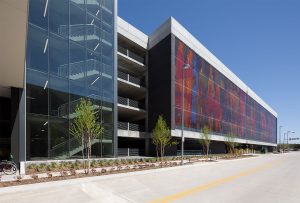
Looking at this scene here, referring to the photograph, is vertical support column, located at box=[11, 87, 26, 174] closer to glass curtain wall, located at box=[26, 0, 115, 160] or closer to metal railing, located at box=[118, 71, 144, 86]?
glass curtain wall, located at box=[26, 0, 115, 160]

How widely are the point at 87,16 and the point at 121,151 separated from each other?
18.5m

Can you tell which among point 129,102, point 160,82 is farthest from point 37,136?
point 160,82

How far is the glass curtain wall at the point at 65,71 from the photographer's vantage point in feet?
74.9

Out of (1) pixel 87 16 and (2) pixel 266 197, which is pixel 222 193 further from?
(1) pixel 87 16

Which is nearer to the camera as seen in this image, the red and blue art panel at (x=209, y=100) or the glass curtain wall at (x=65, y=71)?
the glass curtain wall at (x=65, y=71)

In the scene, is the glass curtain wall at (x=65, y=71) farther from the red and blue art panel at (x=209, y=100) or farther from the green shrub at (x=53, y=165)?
the red and blue art panel at (x=209, y=100)

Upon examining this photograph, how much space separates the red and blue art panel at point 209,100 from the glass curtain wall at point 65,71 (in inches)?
577

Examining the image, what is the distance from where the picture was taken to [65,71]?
26.0 m

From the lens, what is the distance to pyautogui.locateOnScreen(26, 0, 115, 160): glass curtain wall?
22828 millimetres

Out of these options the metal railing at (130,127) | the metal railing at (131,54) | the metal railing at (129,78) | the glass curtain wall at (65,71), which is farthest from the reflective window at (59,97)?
the metal railing at (131,54)

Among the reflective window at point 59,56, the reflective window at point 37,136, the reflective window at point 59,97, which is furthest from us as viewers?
the reflective window at point 59,56

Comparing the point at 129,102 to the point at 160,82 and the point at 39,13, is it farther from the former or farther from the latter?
the point at 39,13

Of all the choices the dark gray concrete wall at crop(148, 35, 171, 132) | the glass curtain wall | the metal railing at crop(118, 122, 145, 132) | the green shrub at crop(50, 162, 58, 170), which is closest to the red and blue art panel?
the dark gray concrete wall at crop(148, 35, 171, 132)

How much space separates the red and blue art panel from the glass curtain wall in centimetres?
1464
